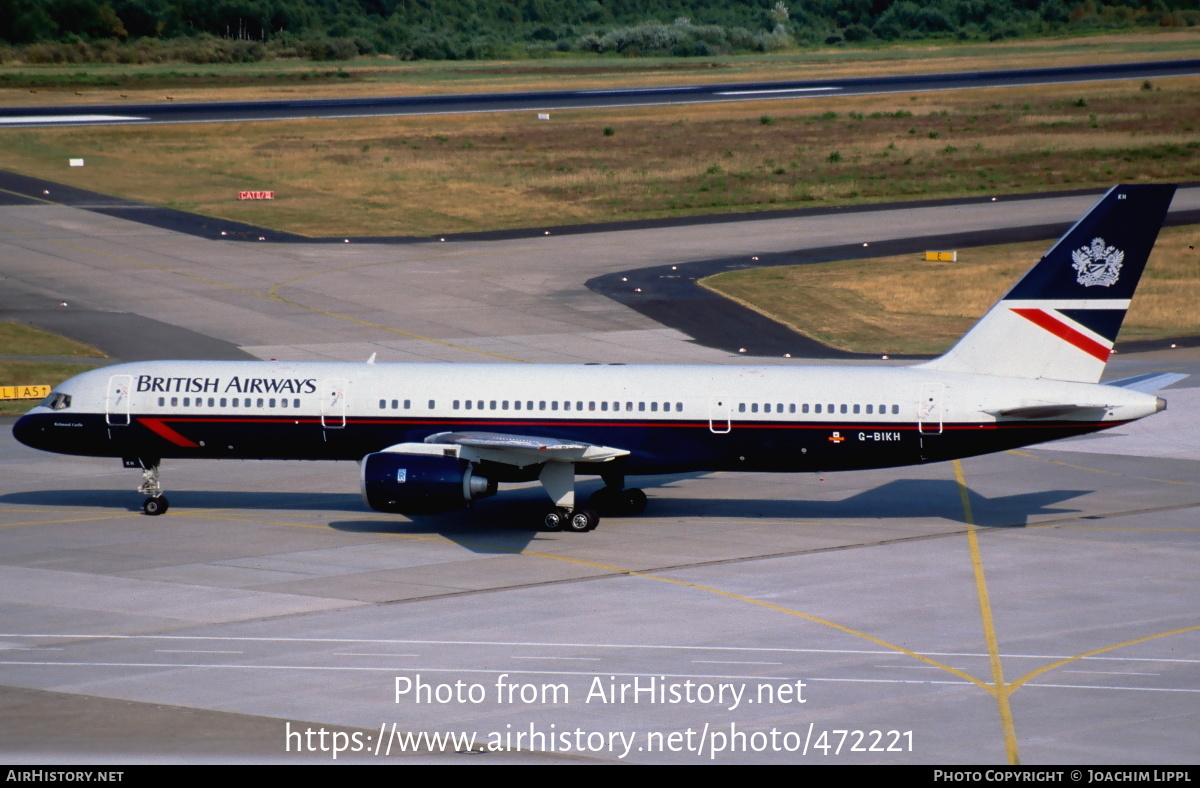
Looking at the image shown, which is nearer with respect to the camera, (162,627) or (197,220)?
(162,627)

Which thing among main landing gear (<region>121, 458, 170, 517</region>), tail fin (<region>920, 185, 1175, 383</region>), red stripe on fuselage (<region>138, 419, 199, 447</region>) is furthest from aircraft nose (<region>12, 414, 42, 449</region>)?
tail fin (<region>920, 185, 1175, 383</region>)

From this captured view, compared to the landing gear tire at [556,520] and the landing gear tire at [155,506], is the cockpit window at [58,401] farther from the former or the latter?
the landing gear tire at [556,520]

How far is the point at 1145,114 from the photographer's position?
130m

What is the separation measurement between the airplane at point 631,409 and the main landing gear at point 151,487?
0.16 feet

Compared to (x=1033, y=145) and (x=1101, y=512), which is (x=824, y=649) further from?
(x=1033, y=145)

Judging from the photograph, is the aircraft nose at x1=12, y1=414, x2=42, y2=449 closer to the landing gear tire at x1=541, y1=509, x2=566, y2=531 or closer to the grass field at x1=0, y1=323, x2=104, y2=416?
the grass field at x1=0, y1=323, x2=104, y2=416

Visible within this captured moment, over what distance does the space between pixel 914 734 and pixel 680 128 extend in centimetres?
10919

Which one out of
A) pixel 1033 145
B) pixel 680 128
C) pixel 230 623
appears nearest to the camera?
pixel 230 623

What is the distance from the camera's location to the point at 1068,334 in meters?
39.2

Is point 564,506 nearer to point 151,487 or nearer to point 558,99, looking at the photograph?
point 151,487

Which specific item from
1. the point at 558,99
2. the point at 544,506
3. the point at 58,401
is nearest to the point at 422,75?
the point at 558,99

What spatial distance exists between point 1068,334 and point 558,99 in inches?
4613

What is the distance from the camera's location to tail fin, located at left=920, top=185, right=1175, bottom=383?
38.5m

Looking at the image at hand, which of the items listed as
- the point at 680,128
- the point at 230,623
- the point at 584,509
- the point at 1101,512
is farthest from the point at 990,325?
the point at 680,128
